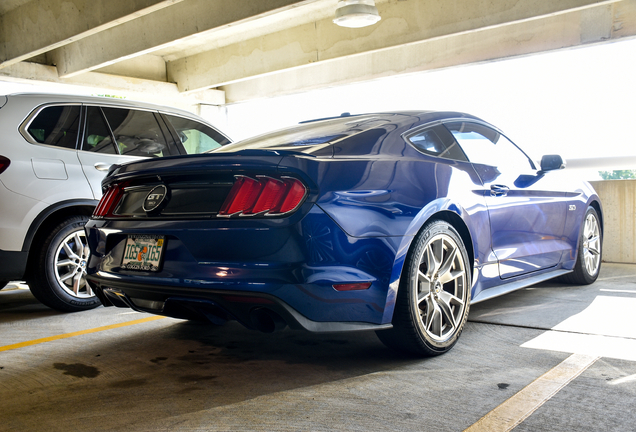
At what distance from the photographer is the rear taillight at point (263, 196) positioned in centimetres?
263

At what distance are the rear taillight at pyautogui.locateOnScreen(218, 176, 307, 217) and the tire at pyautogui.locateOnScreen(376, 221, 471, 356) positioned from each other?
0.75 meters

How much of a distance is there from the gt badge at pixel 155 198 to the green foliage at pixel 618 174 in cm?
708

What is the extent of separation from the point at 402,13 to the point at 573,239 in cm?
767

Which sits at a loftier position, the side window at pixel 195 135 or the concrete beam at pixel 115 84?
the concrete beam at pixel 115 84

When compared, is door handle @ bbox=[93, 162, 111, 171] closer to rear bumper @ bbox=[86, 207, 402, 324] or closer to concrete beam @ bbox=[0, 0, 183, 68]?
rear bumper @ bbox=[86, 207, 402, 324]

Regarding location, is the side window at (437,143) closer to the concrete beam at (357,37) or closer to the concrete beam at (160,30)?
the concrete beam at (160,30)

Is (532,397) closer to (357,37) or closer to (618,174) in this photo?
(618,174)

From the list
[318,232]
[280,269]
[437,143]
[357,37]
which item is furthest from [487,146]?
[357,37]

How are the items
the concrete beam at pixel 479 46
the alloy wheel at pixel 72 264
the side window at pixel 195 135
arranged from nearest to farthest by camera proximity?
1. the alloy wheel at pixel 72 264
2. the side window at pixel 195 135
3. the concrete beam at pixel 479 46

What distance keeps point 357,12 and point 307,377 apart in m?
8.16

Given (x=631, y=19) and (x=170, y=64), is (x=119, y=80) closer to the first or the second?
(x=170, y=64)

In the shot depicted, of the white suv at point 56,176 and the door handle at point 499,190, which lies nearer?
the door handle at point 499,190

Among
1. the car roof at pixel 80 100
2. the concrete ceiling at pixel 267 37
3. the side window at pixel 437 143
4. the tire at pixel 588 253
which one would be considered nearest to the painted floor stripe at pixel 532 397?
the side window at pixel 437 143

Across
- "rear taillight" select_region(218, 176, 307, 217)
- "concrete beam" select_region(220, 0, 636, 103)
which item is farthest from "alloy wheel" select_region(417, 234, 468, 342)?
"concrete beam" select_region(220, 0, 636, 103)
